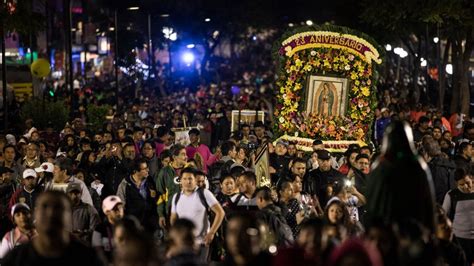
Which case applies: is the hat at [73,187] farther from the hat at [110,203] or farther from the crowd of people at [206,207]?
the hat at [110,203]

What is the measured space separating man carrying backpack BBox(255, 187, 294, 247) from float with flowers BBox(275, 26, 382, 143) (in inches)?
393

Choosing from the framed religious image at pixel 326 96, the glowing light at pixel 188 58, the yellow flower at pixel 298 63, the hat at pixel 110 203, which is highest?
the yellow flower at pixel 298 63

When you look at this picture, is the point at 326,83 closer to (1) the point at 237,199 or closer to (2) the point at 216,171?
(2) the point at 216,171

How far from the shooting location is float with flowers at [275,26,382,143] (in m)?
22.1

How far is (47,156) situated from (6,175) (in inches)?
104

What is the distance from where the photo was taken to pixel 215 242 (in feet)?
42.4

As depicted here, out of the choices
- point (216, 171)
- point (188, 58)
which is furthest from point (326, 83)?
point (188, 58)

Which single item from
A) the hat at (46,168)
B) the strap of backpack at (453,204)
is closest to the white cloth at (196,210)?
the strap of backpack at (453,204)

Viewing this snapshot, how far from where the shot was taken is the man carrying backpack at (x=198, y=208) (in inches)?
483

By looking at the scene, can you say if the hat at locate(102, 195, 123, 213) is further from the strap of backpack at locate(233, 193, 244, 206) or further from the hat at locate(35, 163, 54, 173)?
the hat at locate(35, 163, 54, 173)

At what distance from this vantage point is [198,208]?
1239 cm

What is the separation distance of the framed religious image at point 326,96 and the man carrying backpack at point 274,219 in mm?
10156

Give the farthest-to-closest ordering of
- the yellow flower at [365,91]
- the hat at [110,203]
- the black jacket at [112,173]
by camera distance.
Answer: the yellow flower at [365,91]
the black jacket at [112,173]
the hat at [110,203]

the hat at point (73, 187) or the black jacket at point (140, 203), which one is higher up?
the hat at point (73, 187)
